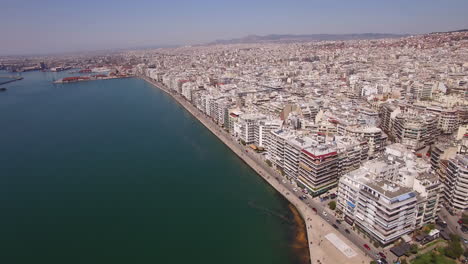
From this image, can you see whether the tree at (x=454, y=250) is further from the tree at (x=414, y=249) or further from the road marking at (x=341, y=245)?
the road marking at (x=341, y=245)

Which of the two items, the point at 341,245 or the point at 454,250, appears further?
the point at 341,245

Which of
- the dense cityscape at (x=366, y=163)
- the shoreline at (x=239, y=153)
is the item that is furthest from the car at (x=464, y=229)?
the shoreline at (x=239, y=153)

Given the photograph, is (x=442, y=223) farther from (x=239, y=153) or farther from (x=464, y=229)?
(x=239, y=153)

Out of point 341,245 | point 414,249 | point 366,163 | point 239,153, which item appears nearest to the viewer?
point 414,249

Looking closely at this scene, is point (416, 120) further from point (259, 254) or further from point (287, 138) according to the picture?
point (259, 254)

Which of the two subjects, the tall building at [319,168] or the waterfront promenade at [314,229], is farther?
the tall building at [319,168]

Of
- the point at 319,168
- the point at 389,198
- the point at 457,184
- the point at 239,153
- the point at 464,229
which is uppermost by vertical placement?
the point at 389,198

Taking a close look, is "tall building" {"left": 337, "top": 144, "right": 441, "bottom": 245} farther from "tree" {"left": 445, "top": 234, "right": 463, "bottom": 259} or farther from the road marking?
"tree" {"left": 445, "top": 234, "right": 463, "bottom": 259}

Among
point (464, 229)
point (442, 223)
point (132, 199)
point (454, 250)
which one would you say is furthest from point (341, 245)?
point (132, 199)
